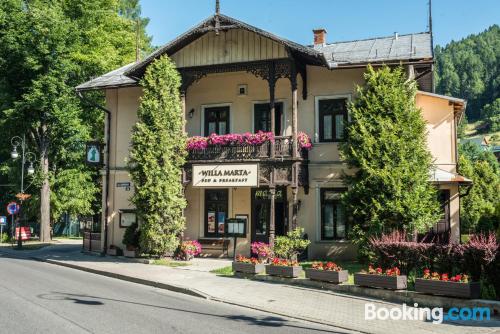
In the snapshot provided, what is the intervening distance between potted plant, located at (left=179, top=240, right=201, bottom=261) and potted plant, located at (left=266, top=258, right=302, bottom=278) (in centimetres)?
578

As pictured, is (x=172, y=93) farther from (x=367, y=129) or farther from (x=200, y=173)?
(x=367, y=129)

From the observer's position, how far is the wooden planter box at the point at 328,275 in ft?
42.1

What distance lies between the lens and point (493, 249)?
10445 mm

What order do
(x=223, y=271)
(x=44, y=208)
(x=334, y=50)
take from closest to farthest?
1. (x=223, y=271)
2. (x=334, y=50)
3. (x=44, y=208)

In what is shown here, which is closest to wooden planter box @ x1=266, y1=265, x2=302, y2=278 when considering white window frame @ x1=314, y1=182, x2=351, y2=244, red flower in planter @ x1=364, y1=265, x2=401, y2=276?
red flower in planter @ x1=364, y1=265, x2=401, y2=276

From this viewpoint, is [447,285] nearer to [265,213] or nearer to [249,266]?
[249,266]

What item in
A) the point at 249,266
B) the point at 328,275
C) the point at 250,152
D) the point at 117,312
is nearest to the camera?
the point at 117,312

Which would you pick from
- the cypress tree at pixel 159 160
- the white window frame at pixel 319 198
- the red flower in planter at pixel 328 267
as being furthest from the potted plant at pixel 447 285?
the cypress tree at pixel 159 160

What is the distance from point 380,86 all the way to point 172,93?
8.35 metres

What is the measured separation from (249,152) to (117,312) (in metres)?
10.2

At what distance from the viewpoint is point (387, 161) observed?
16.8m

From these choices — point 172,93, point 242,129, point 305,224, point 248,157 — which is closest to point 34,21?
point 172,93

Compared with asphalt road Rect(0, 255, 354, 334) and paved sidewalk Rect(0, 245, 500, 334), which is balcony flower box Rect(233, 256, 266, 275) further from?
asphalt road Rect(0, 255, 354, 334)

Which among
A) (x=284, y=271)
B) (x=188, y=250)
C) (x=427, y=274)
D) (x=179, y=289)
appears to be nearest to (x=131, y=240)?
(x=188, y=250)
